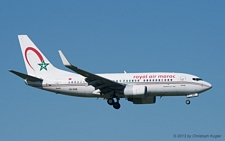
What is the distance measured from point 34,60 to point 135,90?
1333 cm

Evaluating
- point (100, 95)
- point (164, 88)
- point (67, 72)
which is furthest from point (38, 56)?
point (164, 88)

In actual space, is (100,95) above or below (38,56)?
below

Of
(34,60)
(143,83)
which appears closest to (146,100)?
A: (143,83)

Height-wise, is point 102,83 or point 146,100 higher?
point 102,83

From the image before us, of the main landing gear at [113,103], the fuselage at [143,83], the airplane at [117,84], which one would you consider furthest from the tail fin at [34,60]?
the main landing gear at [113,103]

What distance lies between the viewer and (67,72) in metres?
58.8

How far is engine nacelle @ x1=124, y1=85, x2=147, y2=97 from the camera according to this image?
5400 cm

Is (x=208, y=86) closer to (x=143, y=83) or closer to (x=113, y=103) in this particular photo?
(x=143, y=83)

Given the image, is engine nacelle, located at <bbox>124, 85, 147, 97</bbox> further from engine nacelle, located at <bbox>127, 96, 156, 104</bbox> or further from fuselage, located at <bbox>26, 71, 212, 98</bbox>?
engine nacelle, located at <bbox>127, 96, 156, 104</bbox>

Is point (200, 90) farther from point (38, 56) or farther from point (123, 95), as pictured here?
point (38, 56)

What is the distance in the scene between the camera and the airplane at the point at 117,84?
54500mm

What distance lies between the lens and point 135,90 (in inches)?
2140

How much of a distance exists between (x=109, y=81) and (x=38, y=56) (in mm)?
10972

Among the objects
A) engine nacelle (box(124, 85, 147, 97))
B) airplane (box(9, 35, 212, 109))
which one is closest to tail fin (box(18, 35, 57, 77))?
airplane (box(9, 35, 212, 109))
